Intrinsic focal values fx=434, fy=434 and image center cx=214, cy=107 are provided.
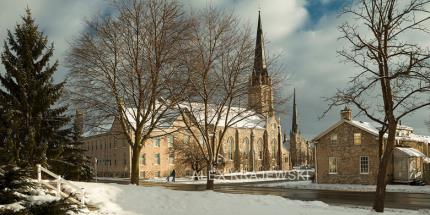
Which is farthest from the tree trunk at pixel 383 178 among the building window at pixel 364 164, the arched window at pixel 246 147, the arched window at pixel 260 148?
the arched window at pixel 260 148

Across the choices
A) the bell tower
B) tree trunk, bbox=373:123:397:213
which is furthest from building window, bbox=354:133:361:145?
tree trunk, bbox=373:123:397:213

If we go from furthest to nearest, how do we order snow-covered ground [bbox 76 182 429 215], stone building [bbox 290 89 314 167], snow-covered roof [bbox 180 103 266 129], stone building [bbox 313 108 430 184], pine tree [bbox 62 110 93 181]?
stone building [bbox 290 89 314 167] < stone building [bbox 313 108 430 184] < pine tree [bbox 62 110 93 181] < snow-covered roof [bbox 180 103 266 129] < snow-covered ground [bbox 76 182 429 215]

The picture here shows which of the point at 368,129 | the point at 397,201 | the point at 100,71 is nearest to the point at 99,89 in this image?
the point at 100,71

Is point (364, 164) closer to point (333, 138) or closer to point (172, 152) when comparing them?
point (333, 138)

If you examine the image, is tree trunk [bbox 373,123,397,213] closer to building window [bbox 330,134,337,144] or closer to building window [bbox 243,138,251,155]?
building window [bbox 330,134,337,144]

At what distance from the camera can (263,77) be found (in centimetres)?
2509

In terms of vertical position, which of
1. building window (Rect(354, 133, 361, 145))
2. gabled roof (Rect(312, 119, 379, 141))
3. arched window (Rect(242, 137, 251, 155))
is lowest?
arched window (Rect(242, 137, 251, 155))

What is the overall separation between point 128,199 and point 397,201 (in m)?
16.1

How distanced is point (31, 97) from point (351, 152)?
29.6 metres

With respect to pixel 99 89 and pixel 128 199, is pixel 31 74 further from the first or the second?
→ pixel 128 199

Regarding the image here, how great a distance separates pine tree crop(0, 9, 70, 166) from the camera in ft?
71.2

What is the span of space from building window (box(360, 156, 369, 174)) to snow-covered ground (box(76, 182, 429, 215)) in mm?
21803

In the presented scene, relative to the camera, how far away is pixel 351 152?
136 feet

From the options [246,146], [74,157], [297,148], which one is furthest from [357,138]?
[297,148]
